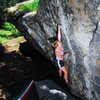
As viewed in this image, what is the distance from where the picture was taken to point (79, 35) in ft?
12.2

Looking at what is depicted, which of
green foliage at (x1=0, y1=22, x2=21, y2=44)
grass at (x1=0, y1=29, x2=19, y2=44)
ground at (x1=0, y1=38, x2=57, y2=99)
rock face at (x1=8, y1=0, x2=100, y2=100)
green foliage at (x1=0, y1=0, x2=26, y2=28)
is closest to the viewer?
rock face at (x1=8, y1=0, x2=100, y2=100)

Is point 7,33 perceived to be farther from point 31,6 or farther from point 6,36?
point 31,6

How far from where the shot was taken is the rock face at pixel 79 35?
3.29 m

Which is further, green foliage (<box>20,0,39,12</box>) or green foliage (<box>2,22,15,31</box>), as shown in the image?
green foliage (<box>2,22,15,31</box>)

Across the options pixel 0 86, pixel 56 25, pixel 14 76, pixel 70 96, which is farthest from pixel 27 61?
pixel 56 25

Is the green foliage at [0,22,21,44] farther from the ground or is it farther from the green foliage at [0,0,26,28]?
the ground

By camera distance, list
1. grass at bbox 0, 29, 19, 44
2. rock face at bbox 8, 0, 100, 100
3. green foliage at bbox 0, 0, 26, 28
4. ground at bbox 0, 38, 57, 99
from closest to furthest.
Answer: rock face at bbox 8, 0, 100, 100
ground at bbox 0, 38, 57, 99
grass at bbox 0, 29, 19, 44
green foliage at bbox 0, 0, 26, 28

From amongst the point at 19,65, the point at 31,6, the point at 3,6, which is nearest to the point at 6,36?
the point at 3,6

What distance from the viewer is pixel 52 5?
4398mm

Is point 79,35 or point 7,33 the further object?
point 7,33

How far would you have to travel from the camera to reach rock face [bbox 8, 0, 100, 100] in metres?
3.29

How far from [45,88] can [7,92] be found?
1830 mm

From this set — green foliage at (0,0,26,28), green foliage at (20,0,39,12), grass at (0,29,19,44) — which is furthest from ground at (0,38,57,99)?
green foliage at (0,0,26,28)

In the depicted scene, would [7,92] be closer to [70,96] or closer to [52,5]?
[70,96]
